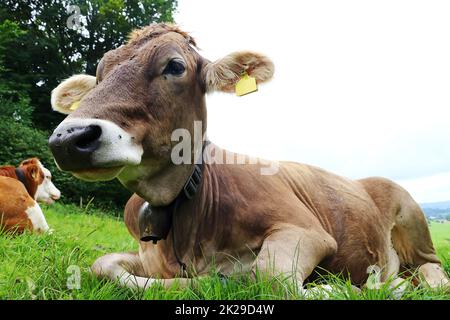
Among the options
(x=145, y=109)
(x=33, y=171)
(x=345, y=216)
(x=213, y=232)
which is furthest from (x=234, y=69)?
(x=33, y=171)

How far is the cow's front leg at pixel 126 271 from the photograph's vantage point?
2.38 m

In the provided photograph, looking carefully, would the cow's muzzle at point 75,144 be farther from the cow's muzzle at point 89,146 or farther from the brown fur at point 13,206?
the brown fur at point 13,206

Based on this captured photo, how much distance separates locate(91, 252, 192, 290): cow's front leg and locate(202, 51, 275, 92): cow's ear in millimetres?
1156

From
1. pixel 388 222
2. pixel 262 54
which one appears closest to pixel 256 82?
pixel 262 54

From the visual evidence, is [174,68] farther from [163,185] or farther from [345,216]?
[345,216]

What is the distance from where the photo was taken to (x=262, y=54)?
2.93m

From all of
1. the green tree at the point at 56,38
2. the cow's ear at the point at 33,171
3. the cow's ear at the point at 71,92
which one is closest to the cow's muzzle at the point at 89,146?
the cow's ear at the point at 71,92

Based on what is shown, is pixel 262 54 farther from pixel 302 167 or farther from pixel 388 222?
pixel 388 222

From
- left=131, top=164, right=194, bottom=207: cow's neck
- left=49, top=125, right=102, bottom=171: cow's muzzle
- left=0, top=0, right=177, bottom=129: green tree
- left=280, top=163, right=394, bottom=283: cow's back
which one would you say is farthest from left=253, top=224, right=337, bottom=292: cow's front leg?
left=0, top=0, right=177, bottom=129: green tree

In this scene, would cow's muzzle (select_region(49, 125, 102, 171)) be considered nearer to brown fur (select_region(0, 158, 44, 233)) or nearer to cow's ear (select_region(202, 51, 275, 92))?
cow's ear (select_region(202, 51, 275, 92))

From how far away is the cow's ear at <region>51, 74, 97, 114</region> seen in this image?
10.8 ft

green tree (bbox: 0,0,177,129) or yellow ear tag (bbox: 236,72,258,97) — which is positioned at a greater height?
green tree (bbox: 0,0,177,129)
